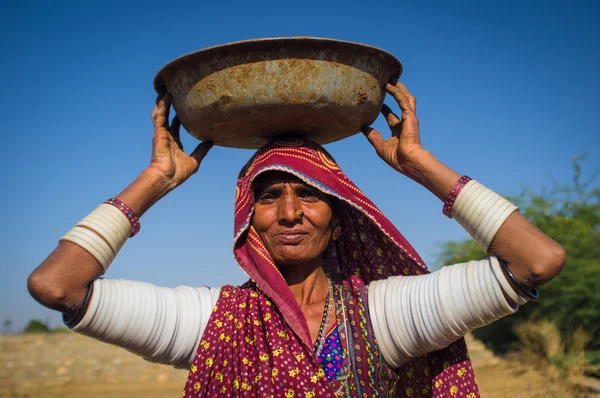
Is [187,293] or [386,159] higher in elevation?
[386,159]

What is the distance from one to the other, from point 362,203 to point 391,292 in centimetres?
44

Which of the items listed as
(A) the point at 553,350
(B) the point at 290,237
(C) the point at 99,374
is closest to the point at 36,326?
(C) the point at 99,374

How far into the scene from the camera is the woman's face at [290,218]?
112 inches

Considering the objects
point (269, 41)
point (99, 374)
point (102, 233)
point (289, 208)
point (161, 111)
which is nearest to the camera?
point (269, 41)

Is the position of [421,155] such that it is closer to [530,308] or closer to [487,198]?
[487,198]

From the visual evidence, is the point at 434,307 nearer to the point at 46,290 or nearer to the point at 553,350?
the point at 46,290

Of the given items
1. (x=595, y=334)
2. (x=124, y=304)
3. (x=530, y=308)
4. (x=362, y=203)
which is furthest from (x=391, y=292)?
(x=530, y=308)

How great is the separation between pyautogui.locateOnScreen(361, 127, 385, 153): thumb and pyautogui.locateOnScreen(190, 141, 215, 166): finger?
2.64 ft

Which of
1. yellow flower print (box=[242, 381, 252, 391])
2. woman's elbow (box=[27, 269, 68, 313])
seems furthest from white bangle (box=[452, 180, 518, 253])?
woman's elbow (box=[27, 269, 68, 313])

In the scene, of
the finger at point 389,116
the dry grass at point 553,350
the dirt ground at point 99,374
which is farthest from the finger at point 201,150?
the dry grass at point 553,350

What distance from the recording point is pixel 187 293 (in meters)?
2.91

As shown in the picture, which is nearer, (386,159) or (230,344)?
(230,344)

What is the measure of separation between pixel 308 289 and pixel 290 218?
1.36 ft

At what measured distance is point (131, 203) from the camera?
2795mm
